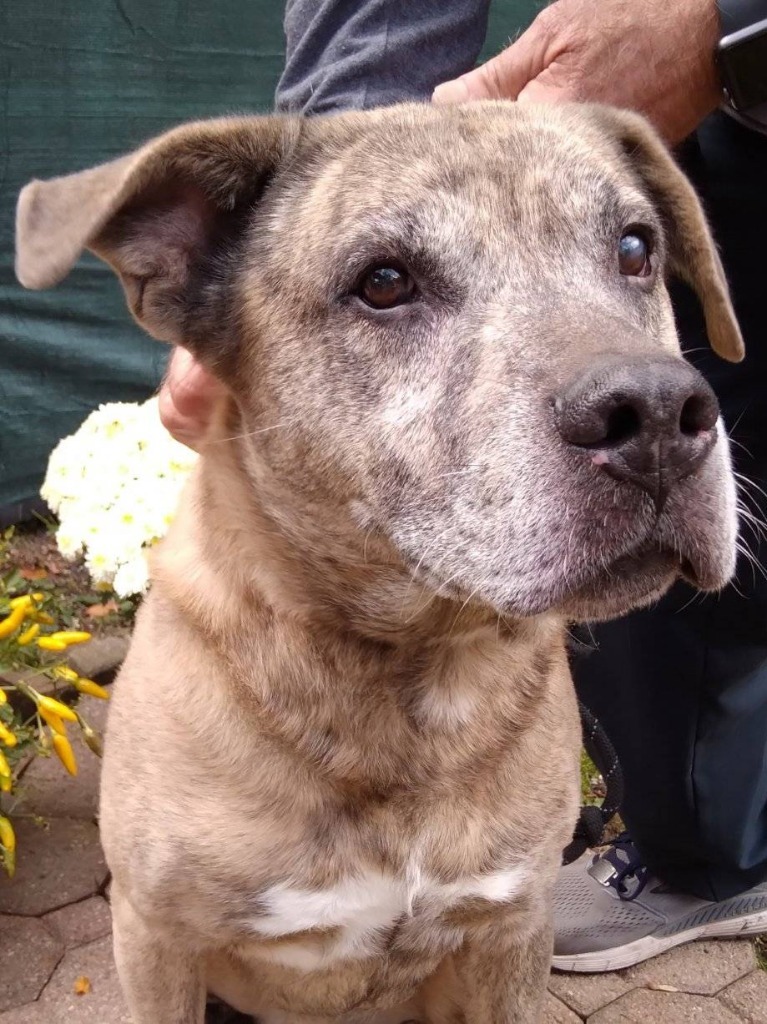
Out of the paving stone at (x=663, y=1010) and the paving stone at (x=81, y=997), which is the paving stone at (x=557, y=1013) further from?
the paving stone at (x=81, y=997)

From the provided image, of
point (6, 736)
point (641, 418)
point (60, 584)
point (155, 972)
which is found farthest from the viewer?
point (60, 584)

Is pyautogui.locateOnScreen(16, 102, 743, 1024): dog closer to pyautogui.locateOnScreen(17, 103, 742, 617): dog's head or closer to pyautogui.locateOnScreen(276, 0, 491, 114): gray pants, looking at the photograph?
pyautogui.locateOnScreen(17, 103, 742, 617): dog's head

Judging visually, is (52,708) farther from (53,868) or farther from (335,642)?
(335,642)

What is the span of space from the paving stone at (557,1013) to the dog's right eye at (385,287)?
7.12 feet

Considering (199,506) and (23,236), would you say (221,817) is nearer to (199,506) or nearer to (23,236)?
(199,506)

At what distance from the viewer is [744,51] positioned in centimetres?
226

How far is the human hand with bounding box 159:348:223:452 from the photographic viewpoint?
7.30ft

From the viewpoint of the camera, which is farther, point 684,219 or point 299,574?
point 684,219

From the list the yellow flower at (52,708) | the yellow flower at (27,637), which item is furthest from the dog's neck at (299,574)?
the yellow flower at (27,637)

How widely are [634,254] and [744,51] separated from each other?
0.59m

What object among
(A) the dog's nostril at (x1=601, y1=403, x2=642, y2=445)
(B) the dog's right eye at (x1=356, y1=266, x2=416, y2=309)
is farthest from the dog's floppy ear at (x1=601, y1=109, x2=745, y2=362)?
(A) the dog's nostril at (x1=601, y1=403, x2=642, y2=445)

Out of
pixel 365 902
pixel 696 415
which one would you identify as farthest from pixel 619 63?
pixel 365 902

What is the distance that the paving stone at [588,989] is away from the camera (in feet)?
10.2

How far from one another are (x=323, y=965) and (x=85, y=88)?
356cm
